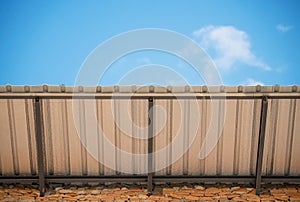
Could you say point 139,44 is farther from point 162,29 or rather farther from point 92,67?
point 92,67

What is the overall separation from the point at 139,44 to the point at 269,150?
335cm

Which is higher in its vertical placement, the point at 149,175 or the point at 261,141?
the point at 261,141

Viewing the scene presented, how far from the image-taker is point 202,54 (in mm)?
5824

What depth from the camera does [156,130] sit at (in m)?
5.20

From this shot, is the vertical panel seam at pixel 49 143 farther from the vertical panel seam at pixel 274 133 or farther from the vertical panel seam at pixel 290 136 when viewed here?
the vertical panel seam at pixel 290 136

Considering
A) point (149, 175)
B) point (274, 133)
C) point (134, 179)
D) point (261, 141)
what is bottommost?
point (134, 179)

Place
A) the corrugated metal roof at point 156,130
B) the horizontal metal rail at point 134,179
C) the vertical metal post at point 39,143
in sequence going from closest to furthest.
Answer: the vertical metal post at point 39,143
the corrugated metal roof at point 156,130
the horizontal metal rail at point 134,179

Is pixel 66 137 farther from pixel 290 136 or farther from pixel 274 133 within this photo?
pixel 290 136

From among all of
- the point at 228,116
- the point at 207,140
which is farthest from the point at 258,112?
the point at 207,140

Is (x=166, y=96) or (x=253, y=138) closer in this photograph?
(x=166, y=96)

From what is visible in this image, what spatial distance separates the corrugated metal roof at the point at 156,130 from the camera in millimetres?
5090

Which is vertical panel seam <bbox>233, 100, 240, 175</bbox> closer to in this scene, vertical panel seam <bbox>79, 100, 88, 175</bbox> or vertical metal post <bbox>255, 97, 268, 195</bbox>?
vertical metal post <bbox>255, 97, 268, 195</bbox>

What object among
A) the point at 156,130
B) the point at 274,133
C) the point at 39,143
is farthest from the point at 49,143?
the point at 274,133

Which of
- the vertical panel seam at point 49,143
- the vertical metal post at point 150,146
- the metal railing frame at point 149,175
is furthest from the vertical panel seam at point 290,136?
the vertical panel seam at point 49,143
